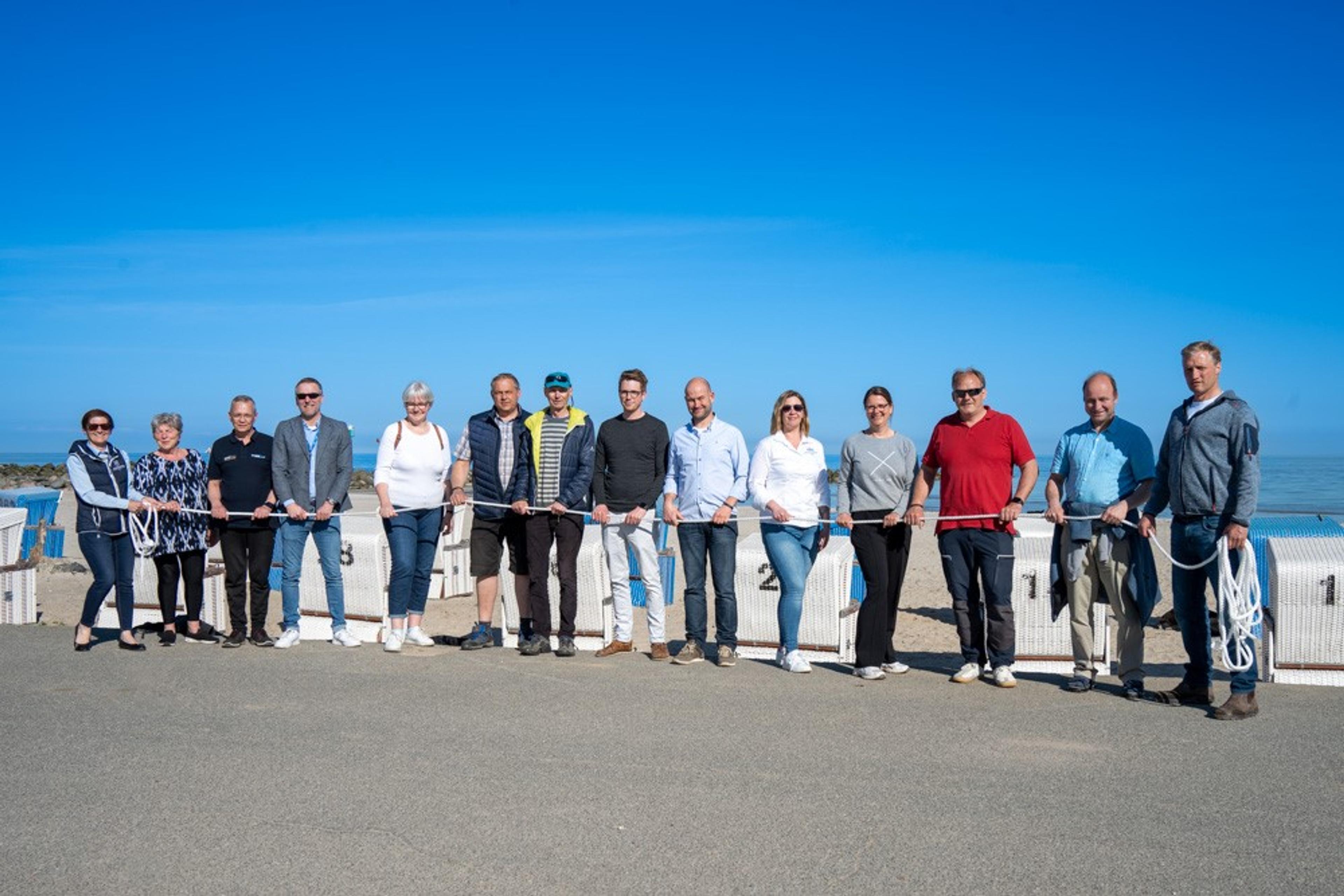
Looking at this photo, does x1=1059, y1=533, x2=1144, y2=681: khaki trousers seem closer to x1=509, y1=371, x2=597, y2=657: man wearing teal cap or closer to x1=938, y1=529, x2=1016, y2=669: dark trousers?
x1=938, y1=529, x2=1016, y2=669: dark trousers

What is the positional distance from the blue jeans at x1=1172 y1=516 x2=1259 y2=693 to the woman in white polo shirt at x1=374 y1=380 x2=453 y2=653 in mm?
5118

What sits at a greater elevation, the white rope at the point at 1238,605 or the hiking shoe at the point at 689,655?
the white rope at the point at 1238,605

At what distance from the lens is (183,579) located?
9203 mm

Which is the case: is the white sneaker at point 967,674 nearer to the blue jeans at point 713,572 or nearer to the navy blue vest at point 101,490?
the blue jeans at point 713,572

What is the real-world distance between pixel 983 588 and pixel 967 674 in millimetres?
558

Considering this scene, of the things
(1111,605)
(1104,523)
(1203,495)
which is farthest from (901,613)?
(1203,495)

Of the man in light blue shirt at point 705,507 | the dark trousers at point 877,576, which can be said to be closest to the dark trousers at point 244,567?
the man in light blue shirt at point 705,507

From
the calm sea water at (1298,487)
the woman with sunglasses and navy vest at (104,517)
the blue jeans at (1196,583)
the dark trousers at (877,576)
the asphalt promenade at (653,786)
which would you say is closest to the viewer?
the asphalt promenade at (653,786)

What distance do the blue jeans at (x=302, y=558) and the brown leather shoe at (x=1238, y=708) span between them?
6154mm

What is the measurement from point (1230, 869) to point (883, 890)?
1.27m

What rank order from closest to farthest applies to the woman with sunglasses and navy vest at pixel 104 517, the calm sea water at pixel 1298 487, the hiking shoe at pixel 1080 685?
the hiking shoe at pixel 1080 685 < the woman with sunglasses and navy vest at pixel 104 517 < the calm sea water at pixel 1298 487

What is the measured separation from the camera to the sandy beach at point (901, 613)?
10.5 m

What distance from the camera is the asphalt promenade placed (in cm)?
412

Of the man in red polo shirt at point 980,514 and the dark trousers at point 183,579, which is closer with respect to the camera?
the man in red polo shirt at point 980,514
